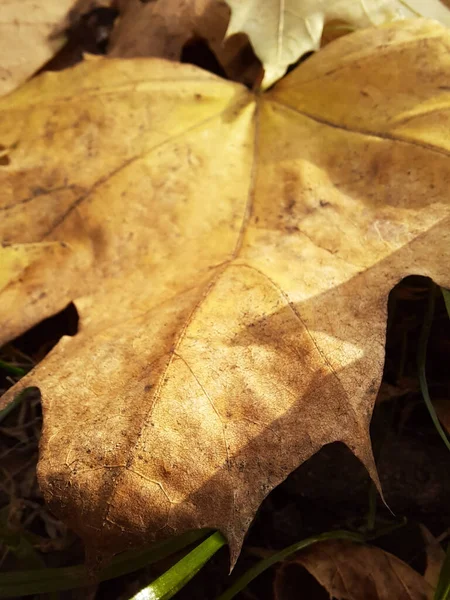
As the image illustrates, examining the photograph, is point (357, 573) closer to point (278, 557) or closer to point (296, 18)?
point (278, 557)

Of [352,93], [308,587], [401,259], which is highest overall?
[352,93]

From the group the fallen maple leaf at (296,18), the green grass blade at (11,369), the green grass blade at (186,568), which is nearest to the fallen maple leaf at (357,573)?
the green grass blade at (186,568)

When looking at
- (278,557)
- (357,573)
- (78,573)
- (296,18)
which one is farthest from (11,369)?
(296,18)

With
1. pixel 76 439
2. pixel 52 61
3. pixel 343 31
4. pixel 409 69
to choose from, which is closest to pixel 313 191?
pixel 409 69

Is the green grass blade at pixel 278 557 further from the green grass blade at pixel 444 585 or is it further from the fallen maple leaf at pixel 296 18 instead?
the fallen maple leaf at pixel 296 18

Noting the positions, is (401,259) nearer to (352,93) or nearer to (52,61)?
(352,93)

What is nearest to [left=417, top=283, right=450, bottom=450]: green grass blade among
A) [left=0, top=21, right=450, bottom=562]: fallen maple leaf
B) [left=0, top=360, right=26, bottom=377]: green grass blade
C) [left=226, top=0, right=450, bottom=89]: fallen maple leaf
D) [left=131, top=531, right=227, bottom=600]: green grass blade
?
[left=0, top=21, right=450, bottom=562]: fallen maple leaf

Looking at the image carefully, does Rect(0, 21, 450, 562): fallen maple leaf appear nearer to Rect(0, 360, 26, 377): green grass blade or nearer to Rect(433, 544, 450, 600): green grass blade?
Rect(0, 360, 26, 377): green grass blade
